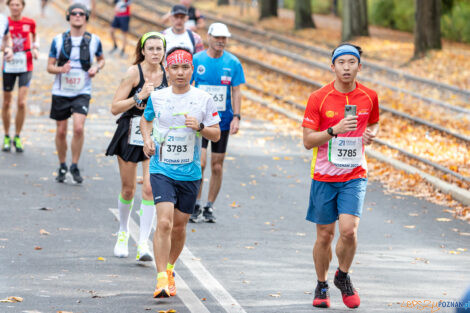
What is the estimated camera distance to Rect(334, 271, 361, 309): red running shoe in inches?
280

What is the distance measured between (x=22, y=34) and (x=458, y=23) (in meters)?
23.5

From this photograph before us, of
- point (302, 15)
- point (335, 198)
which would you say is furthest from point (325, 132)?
point (302, 15)

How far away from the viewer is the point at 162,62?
339 inches

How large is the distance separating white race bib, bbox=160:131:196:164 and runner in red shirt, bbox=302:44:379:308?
942mm

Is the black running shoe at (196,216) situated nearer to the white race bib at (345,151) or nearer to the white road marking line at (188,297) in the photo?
the white road marking line at (188,297)

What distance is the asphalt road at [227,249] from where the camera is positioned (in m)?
7.31

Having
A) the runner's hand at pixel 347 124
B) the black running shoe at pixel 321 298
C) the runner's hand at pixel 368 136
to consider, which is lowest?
the black running shoe at pixel 321 298

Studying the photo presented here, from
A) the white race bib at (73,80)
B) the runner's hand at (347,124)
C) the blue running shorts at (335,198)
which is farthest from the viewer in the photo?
the white race bib at (73,80)

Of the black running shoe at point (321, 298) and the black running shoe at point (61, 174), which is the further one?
the black running shoe at point (61, 174)

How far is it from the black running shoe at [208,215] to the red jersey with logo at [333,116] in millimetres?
3445

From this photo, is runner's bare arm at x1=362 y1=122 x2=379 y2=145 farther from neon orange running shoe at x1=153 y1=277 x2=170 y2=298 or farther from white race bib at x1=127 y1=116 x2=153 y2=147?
white race bib at x1=127 y1=116 x2=153 y2=147

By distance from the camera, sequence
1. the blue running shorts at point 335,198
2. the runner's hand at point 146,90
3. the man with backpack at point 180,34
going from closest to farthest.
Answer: the blue running shorts at point 335,198, the runner's hand at point 146,90, the man with backpack at point 180,34

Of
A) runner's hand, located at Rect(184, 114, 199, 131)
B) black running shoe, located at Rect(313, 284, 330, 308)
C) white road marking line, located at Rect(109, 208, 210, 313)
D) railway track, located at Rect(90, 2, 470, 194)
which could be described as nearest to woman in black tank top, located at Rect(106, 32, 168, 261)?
white road marking line, located at Rect(109, 208, 210, 313)

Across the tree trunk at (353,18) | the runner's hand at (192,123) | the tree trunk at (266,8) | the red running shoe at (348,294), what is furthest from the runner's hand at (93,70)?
the tree trunk at (266,8)
